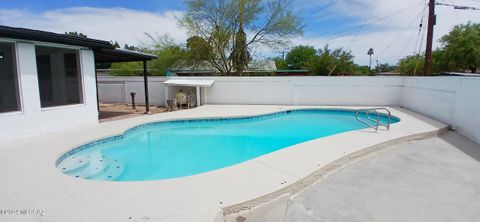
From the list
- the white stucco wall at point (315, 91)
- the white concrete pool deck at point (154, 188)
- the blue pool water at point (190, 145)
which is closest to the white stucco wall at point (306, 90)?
the white stucco wall at point (315, 91)

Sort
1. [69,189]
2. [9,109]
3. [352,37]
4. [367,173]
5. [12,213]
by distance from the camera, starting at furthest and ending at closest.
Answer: [352,37]
[9,109]
[367,173]
[69,189]
[12,213]

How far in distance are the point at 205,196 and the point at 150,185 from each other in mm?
823

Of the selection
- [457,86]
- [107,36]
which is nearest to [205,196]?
[457,86]

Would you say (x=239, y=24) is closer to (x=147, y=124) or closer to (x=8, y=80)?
(x=147, y=124)

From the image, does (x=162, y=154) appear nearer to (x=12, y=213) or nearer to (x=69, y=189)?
(x=69, y=189)

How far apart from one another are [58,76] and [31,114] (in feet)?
5.22

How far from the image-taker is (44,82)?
6453 mm

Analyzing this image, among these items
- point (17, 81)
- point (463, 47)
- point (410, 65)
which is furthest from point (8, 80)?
point (410, 65)

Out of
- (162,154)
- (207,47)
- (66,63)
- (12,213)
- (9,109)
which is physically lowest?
(162,154)

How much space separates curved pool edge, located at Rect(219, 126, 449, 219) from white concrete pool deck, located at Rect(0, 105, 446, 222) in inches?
0.6

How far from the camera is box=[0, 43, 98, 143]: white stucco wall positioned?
220 inches

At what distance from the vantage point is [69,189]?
10.6 ft

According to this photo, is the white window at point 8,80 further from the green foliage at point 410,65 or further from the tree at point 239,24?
the green foliage at point 410,65

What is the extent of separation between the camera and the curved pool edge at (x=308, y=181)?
2832mm
